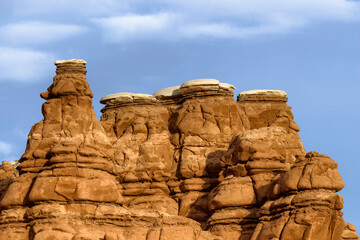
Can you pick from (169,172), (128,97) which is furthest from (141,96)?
(169,172)

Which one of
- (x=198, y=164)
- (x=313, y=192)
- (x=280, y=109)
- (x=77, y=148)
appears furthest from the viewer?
(x=280, y=109)

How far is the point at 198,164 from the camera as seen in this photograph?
2202 inches

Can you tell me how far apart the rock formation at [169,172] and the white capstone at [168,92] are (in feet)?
0.41

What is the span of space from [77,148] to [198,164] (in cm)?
917

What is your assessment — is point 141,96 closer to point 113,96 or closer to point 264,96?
point 113,96

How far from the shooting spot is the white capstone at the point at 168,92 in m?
60.0

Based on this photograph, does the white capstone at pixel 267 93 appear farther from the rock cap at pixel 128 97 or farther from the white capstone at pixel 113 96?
the white capstone at pixel 113 96

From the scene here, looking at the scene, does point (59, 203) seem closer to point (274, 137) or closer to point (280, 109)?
point (274, 137)

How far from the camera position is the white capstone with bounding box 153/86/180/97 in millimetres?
60000

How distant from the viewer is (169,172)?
186ft

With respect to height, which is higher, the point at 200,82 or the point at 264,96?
the point at 264,96

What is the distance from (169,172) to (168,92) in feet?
18.1

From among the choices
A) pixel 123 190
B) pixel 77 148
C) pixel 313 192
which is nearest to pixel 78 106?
pixel 77 148

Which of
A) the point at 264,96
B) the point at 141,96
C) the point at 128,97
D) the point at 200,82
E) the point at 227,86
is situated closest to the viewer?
the point at 200,82
